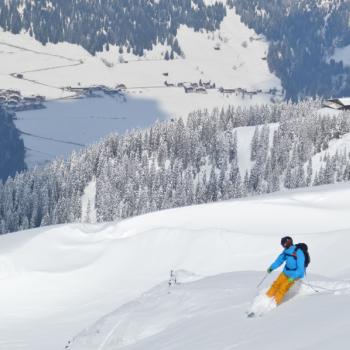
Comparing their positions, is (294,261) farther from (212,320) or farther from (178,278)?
(178,278)

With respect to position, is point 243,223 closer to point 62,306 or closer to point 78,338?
point 62,306

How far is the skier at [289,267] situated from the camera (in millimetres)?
26016

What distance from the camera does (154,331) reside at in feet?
99.7

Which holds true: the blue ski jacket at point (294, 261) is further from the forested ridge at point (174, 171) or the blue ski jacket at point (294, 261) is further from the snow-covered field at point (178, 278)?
the forested ridge at point (174, 171)

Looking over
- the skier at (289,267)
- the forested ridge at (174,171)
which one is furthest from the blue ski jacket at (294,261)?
the forested ridge at (174,171)

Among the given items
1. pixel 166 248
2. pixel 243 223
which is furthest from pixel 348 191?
pixel 166 248

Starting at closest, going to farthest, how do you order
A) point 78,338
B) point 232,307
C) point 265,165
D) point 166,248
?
point 232,307
point 78,338
point 166,248
point 265,165

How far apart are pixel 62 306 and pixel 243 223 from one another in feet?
57.0

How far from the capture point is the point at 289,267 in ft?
86.3

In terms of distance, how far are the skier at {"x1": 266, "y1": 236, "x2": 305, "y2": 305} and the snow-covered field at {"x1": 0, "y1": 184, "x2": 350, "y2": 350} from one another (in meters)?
0.72

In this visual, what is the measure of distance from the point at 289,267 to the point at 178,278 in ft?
46.9

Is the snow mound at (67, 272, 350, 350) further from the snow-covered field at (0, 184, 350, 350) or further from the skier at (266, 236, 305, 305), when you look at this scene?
the skier at (266, 236, 305, 305)

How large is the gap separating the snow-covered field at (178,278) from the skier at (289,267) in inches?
28.5

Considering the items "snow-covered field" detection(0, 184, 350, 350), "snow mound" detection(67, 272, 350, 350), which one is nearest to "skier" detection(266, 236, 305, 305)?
"snow mound" detection(67, 272, 350, 350)
